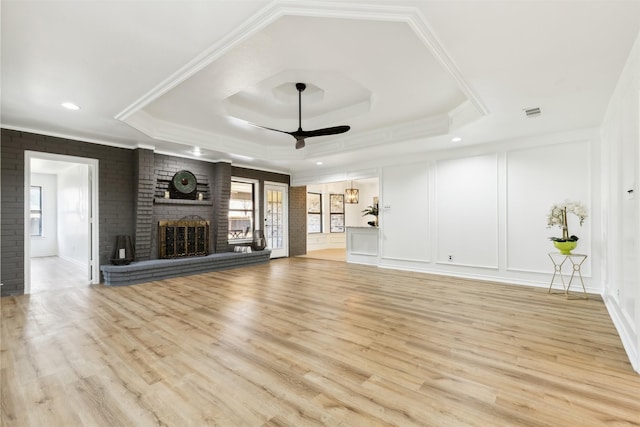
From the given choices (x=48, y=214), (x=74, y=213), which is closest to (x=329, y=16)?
(x=74, y=213)

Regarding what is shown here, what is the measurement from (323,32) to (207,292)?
3893 millimetres

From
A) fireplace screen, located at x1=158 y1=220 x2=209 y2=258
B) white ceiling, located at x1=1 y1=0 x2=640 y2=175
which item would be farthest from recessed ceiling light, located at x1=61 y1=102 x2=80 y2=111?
fireplace screen, located at x1=158 y1=220 x2=209 y2=258

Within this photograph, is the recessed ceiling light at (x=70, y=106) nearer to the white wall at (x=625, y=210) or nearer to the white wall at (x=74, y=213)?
the white wall at (x=74, y=213)

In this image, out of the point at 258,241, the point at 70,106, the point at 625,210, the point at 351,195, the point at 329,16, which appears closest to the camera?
the point at 329,16

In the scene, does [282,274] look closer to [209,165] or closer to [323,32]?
[209,165]

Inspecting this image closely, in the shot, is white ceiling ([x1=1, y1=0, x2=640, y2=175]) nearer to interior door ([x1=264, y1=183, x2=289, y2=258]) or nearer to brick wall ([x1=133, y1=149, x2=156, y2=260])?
brick wall ([x1=133, y1=149, x2=156, y2=260])

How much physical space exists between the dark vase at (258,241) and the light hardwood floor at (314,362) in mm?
3448

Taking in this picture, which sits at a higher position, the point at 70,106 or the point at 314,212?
the point at 70,106

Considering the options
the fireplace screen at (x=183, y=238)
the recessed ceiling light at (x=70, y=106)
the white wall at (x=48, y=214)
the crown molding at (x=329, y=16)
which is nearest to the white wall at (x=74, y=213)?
the white wall at (x=48, y=214)

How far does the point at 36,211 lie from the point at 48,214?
0.31 metres

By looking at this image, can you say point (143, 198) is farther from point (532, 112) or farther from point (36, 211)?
point (532, 112)

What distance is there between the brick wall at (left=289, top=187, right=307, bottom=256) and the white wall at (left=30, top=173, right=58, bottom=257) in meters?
7.16

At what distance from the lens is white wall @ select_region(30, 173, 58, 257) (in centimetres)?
Result: 901

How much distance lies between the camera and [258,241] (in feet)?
25.5
